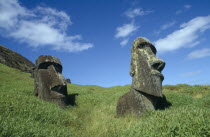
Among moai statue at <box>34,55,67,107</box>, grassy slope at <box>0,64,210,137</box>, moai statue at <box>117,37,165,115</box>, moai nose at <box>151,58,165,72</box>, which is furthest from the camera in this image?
moai statue at <box>34,55,67,107</box>

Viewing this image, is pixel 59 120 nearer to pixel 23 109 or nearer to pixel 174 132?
pixel 23 109

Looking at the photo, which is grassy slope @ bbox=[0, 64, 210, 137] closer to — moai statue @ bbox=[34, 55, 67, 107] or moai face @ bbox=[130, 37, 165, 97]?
moai statue @ bbox=[34, 55, 67, 107]

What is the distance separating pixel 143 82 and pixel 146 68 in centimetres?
84

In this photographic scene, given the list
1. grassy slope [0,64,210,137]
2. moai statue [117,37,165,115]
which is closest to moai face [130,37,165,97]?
moai statue [117,37,165,115]

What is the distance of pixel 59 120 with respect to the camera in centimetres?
1038

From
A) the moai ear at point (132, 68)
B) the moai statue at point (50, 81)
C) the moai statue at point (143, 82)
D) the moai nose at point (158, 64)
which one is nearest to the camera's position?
the moai statue at point (143, 82)

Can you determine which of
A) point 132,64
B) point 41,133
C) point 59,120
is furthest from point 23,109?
point 132,64

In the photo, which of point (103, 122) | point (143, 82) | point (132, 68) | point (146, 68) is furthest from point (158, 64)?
point (103, 122)

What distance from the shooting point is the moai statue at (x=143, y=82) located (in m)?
11.9

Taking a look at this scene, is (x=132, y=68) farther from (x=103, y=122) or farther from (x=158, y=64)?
(x=103, y=122)

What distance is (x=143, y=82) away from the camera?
12.2m

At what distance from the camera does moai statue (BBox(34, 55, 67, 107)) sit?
15.5 metres

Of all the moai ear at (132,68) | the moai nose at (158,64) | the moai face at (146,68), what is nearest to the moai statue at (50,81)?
the moai ear at (132,68)

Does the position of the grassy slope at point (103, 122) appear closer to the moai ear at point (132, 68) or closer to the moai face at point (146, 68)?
the moai face at point (146, 68)
